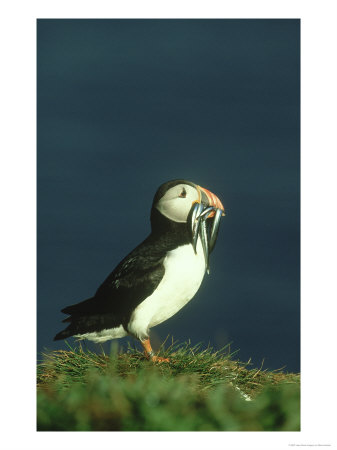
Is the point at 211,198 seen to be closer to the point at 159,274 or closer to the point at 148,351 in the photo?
the point at 159,274

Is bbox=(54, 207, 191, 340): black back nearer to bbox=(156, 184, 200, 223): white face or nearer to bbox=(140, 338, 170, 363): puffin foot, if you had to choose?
bbox=(156, 184, 200, 223): white face

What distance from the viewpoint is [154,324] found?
222 inches

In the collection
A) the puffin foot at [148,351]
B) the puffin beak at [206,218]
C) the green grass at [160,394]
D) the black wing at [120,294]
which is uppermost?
the puffin beak at [206,218]

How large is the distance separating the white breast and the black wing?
49 mm

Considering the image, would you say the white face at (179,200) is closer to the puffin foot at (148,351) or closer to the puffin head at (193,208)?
the puffin head at (193,208)

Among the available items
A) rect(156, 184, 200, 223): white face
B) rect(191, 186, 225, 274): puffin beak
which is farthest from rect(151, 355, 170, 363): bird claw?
rect(156, 184, 200, 223): white face

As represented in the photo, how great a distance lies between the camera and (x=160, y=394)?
4.48 meters

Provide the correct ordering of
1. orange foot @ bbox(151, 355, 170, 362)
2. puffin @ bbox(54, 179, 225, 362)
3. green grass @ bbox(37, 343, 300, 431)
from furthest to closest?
puffin @ bbox(54, 179, 225, 362)
orange foot @ bbox(151, 355, 170, 362)
green grass @ bbox(37, 343, 300, 431)

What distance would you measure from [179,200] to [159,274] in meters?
0.60

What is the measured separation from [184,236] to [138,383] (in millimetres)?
1387

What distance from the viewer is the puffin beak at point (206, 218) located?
18.2ft

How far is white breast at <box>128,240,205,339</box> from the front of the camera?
5473 mm

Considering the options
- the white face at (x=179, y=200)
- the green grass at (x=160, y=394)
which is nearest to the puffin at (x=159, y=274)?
the white face at (x=179, y=200)
